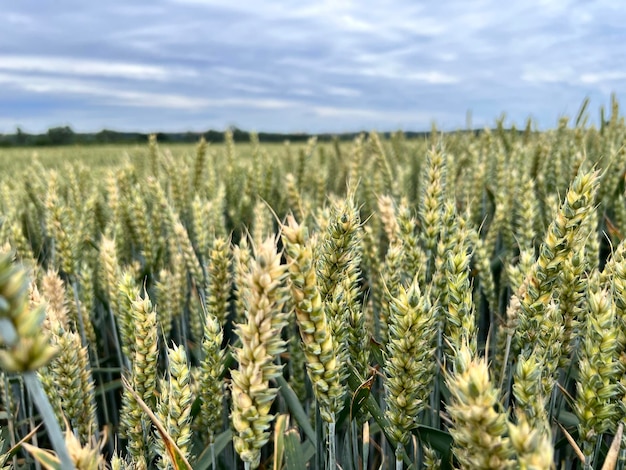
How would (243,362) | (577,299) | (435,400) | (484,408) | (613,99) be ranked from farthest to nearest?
(613,99)
(435,400)
(577,299)
(243,362)
(484,408)

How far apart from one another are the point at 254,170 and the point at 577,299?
316 cm

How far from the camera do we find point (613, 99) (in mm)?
4820

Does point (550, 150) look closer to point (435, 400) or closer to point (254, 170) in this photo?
point (254, 170)

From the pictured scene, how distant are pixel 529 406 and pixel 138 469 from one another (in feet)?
3.20

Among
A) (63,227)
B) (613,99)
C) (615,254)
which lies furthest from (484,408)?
(613,99)

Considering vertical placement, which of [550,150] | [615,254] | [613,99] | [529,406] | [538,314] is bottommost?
[529,406]

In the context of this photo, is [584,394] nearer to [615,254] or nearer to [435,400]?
[615,254]

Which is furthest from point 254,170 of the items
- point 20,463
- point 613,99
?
point 613,99

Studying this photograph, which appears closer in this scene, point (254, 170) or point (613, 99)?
point (254, 170)

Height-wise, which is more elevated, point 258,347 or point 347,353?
point 258,347

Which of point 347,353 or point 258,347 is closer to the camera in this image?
point 258,347

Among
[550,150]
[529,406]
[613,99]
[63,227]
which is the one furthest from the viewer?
[613,99]

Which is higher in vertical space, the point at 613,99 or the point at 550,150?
the point at 613,99

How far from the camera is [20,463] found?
198 centimetres
